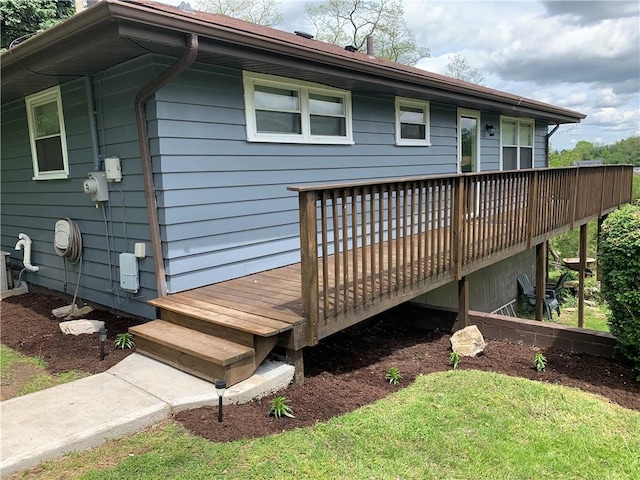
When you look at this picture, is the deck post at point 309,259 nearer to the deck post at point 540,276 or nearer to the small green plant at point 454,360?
the small green plant at point 454,360

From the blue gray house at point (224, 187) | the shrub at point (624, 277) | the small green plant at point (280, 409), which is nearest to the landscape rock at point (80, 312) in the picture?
the blue gray house at point (224, 187)

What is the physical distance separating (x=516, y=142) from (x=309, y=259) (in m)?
9.64

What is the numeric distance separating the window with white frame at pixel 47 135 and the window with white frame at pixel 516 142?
8951 millimetres

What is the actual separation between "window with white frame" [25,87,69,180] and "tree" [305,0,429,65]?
19417 millimetres

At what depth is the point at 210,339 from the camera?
357 centimetres

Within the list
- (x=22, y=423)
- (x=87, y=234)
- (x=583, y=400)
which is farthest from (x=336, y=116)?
(x=22, y=423)

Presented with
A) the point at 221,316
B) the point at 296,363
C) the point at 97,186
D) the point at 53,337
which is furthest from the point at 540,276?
the point at 53,337

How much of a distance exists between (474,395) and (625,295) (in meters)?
1.56

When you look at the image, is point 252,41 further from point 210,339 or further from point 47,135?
point 47,135

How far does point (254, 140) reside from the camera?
16.4ft

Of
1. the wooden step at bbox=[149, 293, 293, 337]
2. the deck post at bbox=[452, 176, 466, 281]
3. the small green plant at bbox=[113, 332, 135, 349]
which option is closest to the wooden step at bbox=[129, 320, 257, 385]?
the wooden step at bbox=[149, 293, 293, 337]

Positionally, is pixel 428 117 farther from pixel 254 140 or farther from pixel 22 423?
pixel 22 423

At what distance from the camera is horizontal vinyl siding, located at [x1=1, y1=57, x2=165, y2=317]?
4.55 m

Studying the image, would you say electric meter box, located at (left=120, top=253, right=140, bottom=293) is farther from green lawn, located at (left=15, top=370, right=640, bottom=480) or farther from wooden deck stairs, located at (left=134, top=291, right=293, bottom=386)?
green lawn, located at (left=15, top=370, right=640, bottom=480)
